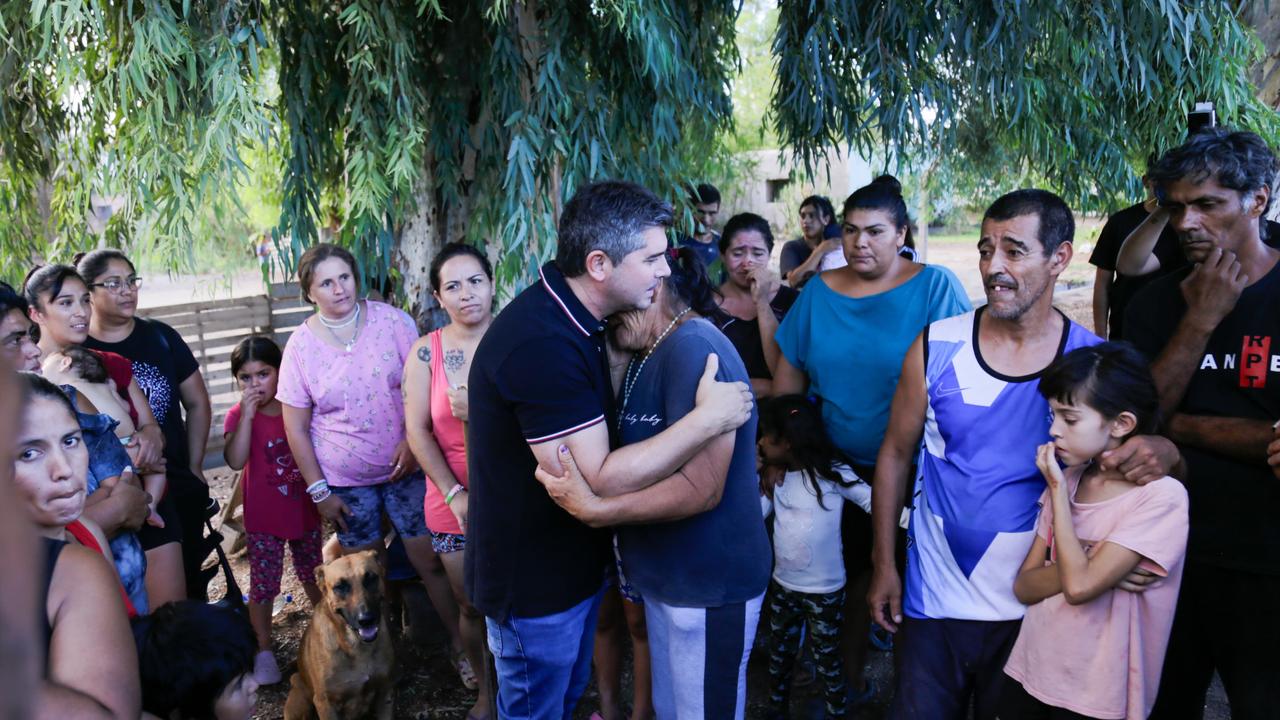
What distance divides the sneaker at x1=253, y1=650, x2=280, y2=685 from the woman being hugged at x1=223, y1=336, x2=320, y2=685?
1 cm

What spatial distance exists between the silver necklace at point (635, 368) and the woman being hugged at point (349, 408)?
5.68 feet

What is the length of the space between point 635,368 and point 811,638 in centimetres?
160

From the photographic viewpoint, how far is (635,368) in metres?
2.24

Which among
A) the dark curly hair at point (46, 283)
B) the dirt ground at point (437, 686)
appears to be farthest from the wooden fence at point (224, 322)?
Result: the dark curly hair at point (46, 283)

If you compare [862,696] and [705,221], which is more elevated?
[705,221]

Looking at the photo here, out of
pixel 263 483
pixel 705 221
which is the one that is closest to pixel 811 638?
pixel 263 483

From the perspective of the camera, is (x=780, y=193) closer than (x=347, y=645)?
No

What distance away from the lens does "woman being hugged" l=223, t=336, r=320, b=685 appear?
3941 millimetres

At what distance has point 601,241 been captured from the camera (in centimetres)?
203

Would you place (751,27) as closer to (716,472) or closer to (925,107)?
(925,107)

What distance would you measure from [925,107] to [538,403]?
11.5 feet

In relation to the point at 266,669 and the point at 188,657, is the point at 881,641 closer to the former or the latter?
the point at 266,669

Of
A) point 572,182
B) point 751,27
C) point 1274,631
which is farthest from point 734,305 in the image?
point 751,27

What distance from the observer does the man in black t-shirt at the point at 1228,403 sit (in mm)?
2221
